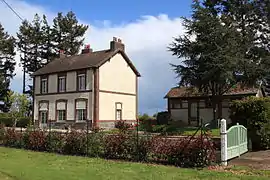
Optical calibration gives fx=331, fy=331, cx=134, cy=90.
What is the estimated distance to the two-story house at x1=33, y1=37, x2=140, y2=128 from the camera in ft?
120

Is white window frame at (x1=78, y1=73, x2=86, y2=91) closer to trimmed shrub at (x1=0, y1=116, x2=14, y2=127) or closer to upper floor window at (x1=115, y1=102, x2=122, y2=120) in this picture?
upper floor window at (x1=115, y1=102, x2=122, y2=120)

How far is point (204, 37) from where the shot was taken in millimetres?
31750

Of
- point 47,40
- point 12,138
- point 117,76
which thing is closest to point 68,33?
point 47,40

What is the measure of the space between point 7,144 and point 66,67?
22.8 m

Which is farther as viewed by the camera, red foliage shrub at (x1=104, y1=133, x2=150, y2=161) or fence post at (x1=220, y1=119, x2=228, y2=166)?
red foliage shrub at (x1=104, y1=133, x2=150, y2=161)

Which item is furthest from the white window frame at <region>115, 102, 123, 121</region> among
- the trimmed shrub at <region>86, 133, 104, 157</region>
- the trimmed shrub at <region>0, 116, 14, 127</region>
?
the trimmed shrub at <region>86, 133, 104, 157</region>

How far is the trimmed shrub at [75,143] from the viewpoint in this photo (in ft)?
46.3

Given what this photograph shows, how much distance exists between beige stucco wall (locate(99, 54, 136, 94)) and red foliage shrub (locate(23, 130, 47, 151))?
20187mm

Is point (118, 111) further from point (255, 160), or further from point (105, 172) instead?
point (105, 172)

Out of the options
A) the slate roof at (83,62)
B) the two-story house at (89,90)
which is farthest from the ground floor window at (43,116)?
the slate roof at (83,62)

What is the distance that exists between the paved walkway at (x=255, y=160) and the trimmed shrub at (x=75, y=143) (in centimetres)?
610

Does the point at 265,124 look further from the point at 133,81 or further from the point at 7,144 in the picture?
the point at 133,81

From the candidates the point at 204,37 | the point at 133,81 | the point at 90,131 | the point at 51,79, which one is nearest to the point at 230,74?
the point at 204,37

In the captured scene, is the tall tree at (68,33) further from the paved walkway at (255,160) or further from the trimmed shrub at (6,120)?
the paved walkway at (255,160)
